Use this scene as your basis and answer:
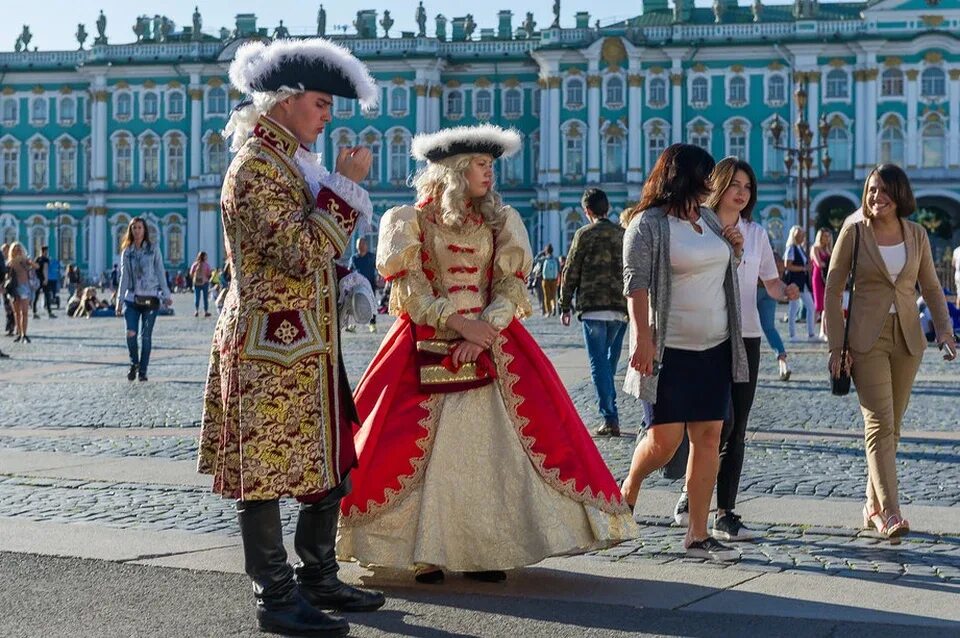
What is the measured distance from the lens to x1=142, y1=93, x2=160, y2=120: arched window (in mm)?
59344

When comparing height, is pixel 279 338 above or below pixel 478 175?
below

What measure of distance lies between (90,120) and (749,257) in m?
57.1

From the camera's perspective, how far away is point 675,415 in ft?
17.2

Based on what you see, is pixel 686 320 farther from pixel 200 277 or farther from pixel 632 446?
pixel 200 277

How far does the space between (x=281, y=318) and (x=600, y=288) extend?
16.5 ft

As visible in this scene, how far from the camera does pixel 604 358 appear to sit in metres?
9.20

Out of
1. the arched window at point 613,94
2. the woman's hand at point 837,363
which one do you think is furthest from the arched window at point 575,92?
the woman's hand at point 837,363

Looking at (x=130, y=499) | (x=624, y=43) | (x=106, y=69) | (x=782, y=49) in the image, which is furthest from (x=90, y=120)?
(x=130, y=499)

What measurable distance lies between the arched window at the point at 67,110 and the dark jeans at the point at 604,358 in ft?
180

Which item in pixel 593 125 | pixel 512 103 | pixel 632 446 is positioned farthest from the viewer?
pixel 512 103

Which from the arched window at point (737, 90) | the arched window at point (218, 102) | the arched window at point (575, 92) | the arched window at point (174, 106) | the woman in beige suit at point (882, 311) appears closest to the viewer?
the woman in beige suit at point (882, 311)

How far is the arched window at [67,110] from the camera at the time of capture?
200 feet

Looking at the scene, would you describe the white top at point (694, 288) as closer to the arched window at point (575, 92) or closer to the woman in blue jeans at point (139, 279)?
the woman in blue jeans at point (139, 279)

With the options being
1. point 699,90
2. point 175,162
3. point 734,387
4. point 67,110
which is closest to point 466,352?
point 734,387
